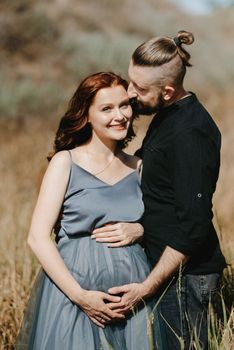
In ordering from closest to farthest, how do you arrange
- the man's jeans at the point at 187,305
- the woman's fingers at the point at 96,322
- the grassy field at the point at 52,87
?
the woman's fingers at the point at 96,322 → the man's jeans at the point at 187,305 → the grassy field at the point at 52,87

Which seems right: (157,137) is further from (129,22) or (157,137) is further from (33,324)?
(129,22)

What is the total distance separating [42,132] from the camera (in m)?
11.1

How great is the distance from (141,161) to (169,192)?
383 millimetres

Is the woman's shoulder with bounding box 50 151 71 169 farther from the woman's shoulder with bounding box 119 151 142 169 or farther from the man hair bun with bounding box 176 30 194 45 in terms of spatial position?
the man hair bun with bounding box 176 30 194 45

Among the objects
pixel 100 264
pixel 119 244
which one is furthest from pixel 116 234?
pixel 100 264

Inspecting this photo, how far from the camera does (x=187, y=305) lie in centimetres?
294

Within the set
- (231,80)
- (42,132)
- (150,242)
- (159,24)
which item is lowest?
(150,242)

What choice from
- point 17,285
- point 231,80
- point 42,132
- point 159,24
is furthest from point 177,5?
point 17,285

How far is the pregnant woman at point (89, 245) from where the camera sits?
2.81 metres

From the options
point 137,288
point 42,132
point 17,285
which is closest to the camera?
point 137,288

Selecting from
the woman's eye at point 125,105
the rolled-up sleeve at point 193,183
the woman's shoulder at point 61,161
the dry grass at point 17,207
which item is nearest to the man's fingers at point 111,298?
the rolled-up sleeve at point 193,183

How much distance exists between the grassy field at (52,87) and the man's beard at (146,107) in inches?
39.0

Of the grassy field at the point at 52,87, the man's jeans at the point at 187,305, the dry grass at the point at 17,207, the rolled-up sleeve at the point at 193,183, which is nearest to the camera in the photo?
the rolled-up sleeve at the point at 193,183

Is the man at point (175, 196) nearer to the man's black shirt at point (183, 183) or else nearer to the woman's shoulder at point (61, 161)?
the man's black shirt at point (183, 183)
